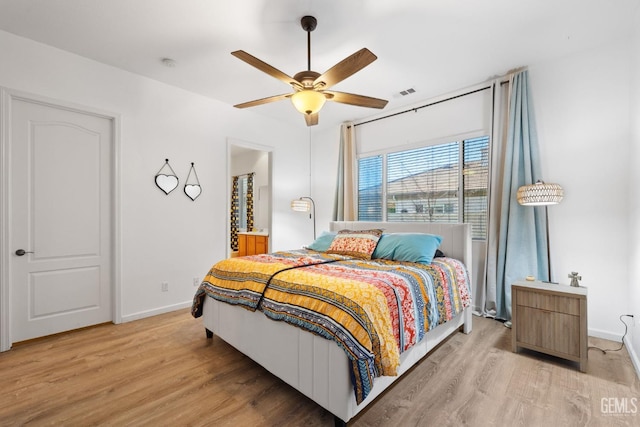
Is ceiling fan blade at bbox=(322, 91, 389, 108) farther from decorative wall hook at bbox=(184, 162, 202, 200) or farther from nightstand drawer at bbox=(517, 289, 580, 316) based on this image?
decorative wall hook at bbox=(184, 162, 202, 200)

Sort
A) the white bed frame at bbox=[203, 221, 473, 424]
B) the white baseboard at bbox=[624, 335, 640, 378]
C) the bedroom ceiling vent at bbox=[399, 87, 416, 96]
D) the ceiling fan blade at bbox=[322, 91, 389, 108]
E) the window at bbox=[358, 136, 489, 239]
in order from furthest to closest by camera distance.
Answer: the bedroom ceiling vent at bbox=[399, 87, 416, 96], the window at bbox=[358, 136, 489, 239], the ceiling fan blade at bbox=[322, 91, 389, 108], the white baseboard at bbox=[624, 335, 640, 378], the white bed frame at bbox=[203, 221, 473, 424]

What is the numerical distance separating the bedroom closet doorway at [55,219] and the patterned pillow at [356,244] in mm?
2520

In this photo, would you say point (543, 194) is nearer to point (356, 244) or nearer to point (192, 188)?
point (356, 244)

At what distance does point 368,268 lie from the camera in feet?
7.92

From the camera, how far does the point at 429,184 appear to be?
13.6 ft

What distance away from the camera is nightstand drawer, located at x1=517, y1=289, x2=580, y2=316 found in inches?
88.0

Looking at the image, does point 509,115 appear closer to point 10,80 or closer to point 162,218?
point 162,218

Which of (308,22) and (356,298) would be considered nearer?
(356,298)

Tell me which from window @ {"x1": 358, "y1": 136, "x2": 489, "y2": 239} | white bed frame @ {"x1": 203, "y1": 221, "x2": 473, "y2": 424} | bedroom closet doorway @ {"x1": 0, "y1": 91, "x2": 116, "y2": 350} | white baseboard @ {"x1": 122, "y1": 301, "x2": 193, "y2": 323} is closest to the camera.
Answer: white bed frame @ {"x1": 203, "y1": 221, "x2": 473, "y2": 424}

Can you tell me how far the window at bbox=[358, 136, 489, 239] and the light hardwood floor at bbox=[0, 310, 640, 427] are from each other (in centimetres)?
173

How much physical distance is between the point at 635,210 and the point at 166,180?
15.4 ft

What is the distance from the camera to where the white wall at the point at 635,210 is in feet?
7.52

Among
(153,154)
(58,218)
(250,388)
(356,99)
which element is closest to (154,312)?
(58,218)

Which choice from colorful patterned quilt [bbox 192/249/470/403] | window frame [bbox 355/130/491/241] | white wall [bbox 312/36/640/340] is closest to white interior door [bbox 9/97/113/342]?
colorful patterned quilt [bbox 192/249/470/403]
